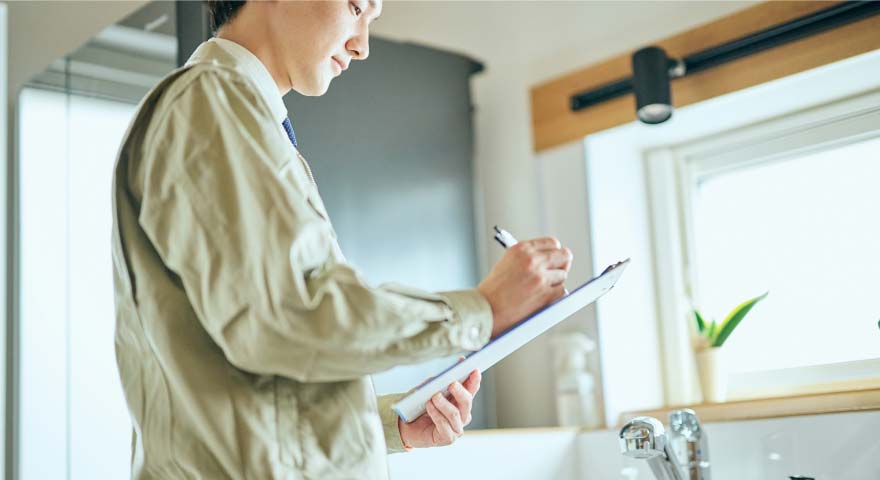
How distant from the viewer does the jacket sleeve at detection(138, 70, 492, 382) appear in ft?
2.12

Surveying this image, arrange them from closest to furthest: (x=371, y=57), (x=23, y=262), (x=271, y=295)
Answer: (x=271, y=295), (x=23, y=262), (x=371, y=57)

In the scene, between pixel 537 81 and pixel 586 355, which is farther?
pixel 537 81

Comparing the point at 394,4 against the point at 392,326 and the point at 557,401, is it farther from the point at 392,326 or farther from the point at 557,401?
the point at 392,326

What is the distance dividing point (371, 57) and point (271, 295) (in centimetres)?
149

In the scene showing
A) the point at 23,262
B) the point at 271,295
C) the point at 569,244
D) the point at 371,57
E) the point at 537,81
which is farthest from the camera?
the point at 537,81

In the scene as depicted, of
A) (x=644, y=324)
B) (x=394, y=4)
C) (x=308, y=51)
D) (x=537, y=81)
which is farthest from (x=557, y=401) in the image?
(x=308, y=51)

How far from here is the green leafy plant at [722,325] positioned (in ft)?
6.72

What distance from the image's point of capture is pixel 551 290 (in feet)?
2.40

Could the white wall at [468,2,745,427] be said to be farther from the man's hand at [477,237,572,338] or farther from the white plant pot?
the man's hand at [477,237,572,338]

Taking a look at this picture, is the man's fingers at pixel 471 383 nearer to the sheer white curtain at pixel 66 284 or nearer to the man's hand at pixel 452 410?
the man's hand at pixel 452 410

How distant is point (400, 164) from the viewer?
82.4 inches

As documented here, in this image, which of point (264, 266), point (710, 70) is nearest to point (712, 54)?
point (710, 70)

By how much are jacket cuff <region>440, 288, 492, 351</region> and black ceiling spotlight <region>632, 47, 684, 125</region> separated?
1.29 meters

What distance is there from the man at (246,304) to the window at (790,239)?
144 centimetres
